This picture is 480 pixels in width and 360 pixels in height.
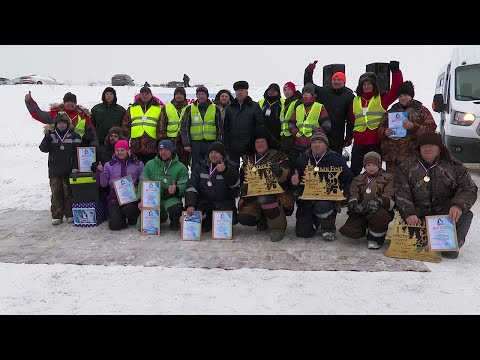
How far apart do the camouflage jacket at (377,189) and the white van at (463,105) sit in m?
3.34

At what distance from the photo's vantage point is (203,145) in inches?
253

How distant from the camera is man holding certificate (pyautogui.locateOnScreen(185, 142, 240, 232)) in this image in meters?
5.32

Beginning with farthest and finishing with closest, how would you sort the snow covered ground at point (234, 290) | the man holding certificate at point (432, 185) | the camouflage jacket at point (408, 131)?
the camouflage jacket at point (408, 131)
the man holding certificate at point (432, 185)
the snow covered ground at point (234, 290)

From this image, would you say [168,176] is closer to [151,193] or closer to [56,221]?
[151,193]

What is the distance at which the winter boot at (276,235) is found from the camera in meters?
5.13

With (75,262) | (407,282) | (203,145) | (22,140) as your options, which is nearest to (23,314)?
(75,262)

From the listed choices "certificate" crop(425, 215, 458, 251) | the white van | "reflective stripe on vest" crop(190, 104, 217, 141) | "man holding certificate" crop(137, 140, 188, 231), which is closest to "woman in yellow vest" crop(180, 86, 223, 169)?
"reflective stripe on vest" crop(190, 104, 217, 141)

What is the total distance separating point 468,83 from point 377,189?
4.53 metres

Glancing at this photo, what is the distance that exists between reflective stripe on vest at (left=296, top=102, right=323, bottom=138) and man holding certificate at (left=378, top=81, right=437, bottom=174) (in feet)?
2.90

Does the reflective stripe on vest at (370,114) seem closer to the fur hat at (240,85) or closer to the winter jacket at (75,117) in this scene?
the fur hat at (240,85)

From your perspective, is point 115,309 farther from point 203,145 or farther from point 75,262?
point 203,145

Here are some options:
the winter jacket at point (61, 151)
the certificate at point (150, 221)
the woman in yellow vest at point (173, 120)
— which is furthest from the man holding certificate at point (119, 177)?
the woman in yellow vest at point (173, 120)

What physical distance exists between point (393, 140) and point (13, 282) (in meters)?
4.79

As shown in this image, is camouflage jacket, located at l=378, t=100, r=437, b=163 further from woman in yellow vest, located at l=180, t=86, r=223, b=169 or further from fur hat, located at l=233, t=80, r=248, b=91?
woman in yellow vest, located at l=180, t=86, r=223, b=169
